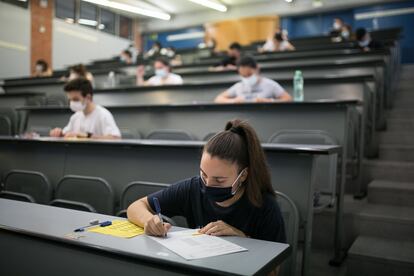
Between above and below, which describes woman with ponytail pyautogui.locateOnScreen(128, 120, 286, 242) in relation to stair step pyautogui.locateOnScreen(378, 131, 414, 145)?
below

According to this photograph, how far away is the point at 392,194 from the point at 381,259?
83 centimetres

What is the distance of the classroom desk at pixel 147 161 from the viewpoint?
5.80 feet

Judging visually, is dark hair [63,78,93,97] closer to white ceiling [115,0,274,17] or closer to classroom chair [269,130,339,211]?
classroom chair [269,130,339,211]

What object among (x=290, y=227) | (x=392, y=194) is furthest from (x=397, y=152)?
(x=290, y=227)

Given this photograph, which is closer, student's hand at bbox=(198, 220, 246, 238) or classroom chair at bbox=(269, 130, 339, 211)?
student's hand at bbox=(198, 220, 246, 238)

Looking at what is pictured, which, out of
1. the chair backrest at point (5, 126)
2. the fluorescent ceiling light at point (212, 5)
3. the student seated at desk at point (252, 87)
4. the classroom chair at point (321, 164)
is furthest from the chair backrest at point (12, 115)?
the fluorescent ceiling light at point (212, 5)

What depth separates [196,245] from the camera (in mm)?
1007

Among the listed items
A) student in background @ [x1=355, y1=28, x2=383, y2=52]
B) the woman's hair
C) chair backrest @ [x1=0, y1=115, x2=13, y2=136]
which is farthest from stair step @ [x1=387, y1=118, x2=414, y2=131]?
chair backrest @ [x1=0, y1=115, x2=13, y2=136]

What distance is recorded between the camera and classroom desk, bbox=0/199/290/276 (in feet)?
2.88

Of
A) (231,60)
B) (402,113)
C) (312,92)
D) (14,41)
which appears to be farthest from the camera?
(14,41)

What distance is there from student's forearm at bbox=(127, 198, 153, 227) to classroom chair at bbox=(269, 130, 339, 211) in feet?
3.66

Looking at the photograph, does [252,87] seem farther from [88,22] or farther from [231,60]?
[88,22]

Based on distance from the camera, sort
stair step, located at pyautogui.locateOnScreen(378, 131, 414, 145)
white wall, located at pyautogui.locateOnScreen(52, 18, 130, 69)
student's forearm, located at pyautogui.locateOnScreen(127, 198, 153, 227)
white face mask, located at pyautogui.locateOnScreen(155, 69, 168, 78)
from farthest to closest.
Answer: white wall, located at pyautogui.locateOnScreen(52, 18, 130, 69) → white face mask, located at pyautogui.locateOnScreen(155, 69, 168, 78) → stair step, located at pyautogui.locateOnScreen(378, 131, 414, 145) → student's forearm, located at pyautogui.locateOnScreen(127, 198, 153, 227)

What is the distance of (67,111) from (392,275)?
3.48 metres
